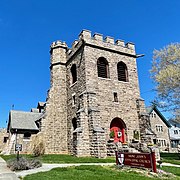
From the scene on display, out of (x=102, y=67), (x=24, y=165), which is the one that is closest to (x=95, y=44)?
(x=102, y=67)

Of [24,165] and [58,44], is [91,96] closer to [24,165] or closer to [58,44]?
[24,165]

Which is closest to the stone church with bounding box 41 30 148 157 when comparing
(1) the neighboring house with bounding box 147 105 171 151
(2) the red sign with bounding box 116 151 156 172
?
(2) the red sign with bounding box 116 151 156 172

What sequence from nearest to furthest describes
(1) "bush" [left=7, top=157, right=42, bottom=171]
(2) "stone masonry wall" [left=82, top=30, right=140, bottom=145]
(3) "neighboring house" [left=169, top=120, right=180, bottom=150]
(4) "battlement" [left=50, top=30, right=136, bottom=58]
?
(1) "bush" [left=7, top=157, right=42, bottom=171], (2) "stone masonry wall" [left=82, top=30, right=140, bottom=145], (4) "battlement" [left=50, top=30, right=136, bottom=58], (3) "neighboring house" [left=169, top=120, right=180, bottom=150]

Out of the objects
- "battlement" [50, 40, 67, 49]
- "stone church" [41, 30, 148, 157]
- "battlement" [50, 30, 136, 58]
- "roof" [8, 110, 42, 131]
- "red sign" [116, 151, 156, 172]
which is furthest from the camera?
"battlement" [50, 40, 67, 49]

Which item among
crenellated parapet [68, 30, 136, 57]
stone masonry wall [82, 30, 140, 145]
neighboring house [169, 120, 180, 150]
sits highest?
crenellated parapet [68, 30, 136, 57]

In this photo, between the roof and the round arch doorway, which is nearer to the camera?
the round arch doorway

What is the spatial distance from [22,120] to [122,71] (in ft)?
41.0

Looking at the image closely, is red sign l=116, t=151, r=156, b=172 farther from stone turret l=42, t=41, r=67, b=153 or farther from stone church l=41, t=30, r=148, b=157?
stone turret l=42, t=41, r=67, b=153

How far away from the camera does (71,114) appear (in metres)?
19.8

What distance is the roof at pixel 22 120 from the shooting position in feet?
69.0

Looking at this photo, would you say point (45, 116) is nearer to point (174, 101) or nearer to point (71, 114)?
Result: point (71, 114)

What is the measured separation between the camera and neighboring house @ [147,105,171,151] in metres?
35.3

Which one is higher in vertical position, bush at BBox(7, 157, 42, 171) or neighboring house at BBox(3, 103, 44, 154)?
neighboring house at BBox(3, 103, 44, 154)

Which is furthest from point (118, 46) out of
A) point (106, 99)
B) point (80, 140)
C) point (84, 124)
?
point (80, 140)
